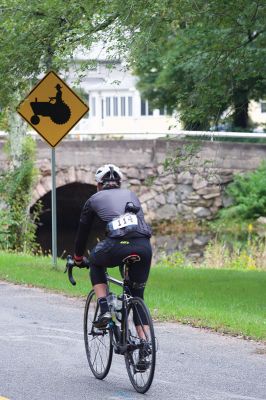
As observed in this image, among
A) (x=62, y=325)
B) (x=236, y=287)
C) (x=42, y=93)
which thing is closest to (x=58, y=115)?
(x=42, y=93)

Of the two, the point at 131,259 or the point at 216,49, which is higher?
the point at 216,49

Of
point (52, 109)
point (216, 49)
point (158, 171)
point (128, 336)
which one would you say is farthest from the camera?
point (158, 171)

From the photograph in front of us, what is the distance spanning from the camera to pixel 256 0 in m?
15.2

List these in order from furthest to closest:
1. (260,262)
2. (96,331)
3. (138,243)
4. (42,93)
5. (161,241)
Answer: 1. (161,241)
2. (260,262)
3. (42,93)
4. (96,331)
5. (138,243)

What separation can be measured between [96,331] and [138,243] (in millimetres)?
1081

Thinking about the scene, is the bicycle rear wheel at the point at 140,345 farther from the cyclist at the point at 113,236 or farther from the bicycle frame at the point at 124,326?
the cyclist at the point at 113,236

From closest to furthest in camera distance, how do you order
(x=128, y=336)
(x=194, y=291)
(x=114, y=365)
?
(x=128, y=336) → (x=114, y=365) → (x=194, y=291)

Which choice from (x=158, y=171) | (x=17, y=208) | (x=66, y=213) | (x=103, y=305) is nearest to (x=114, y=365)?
(x=103, y=305)

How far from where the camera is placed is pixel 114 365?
9.80 meters

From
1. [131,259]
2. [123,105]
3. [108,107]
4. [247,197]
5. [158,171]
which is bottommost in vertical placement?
[247,197]

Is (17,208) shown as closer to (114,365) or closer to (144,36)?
(144,36)

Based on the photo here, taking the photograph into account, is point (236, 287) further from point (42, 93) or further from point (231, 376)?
point (231, 376)

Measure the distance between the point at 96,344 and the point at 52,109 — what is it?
8.90 m

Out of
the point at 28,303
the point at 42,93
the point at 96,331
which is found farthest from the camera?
the point at 42,93
